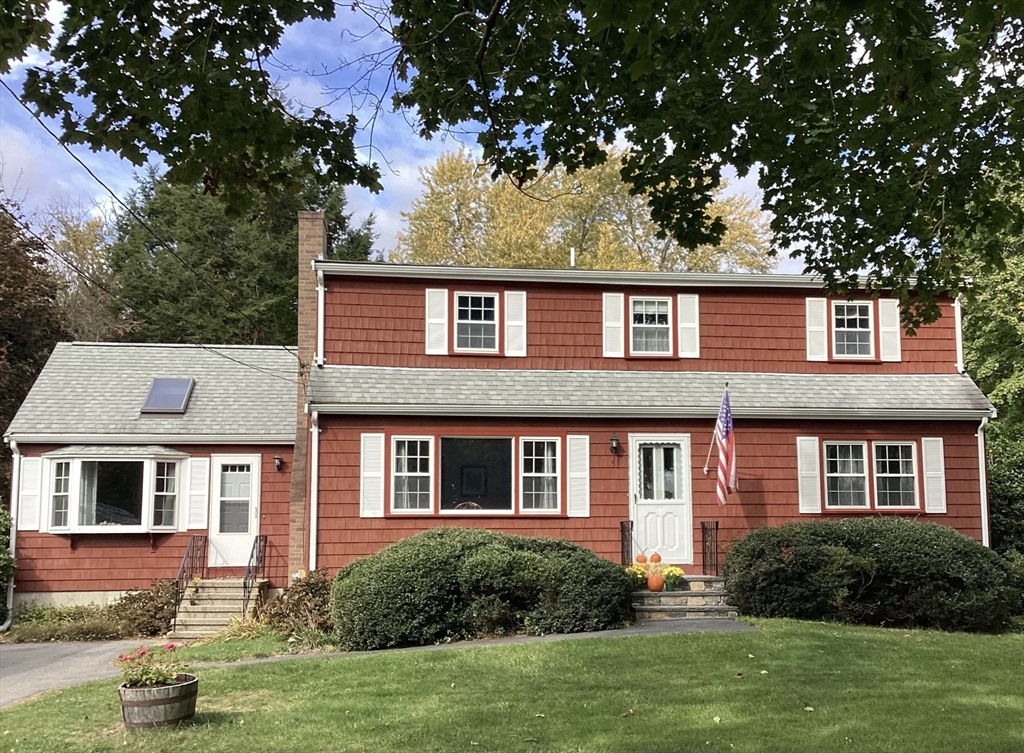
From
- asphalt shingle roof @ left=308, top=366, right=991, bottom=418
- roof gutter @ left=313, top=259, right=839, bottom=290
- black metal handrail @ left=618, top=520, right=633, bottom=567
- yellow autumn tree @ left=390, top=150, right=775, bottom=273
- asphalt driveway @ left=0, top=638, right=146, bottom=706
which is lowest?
asphalt driveway @ left=0, top=638, right=146, bottom=706

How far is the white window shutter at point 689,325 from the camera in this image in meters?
17.2

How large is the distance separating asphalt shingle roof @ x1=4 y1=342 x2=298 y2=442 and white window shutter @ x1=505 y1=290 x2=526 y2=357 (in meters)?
4.73

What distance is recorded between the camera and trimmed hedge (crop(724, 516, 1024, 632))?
1323 cm

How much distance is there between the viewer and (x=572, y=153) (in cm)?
750

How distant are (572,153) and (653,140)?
0.68m

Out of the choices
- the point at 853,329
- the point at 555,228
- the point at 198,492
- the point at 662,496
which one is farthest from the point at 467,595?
the point at 555,228

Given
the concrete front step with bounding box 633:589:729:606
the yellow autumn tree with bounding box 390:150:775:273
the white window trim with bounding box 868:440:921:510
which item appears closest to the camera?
the concrete front step with bounding box 633:589:729:606

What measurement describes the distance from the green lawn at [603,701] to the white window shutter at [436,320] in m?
6.89

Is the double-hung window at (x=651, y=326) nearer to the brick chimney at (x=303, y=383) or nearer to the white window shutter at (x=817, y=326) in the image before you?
the white window shutter at (x=817, y=326)

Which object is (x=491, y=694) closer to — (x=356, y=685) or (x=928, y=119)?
(x=356, y=685)

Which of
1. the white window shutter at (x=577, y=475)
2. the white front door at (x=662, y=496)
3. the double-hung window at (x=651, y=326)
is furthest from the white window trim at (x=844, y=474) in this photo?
the white window shutter at (x=577, y=475)

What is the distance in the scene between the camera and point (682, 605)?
13859 mm

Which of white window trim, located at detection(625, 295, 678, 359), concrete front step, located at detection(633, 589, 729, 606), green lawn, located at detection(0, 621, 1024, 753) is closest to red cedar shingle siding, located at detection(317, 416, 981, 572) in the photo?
concrete front step, located at detection(633, 589, 729, 606)

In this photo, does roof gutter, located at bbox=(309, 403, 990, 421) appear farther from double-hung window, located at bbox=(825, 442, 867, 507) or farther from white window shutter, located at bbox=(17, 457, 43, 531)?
white window shutter, located at bbox=(17, 457, 43, 531)
